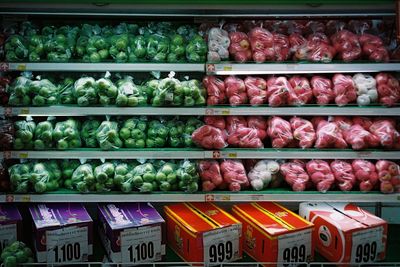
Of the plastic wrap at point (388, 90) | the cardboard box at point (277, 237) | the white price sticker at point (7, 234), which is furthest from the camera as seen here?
the plastic wrap at point (388, 90)

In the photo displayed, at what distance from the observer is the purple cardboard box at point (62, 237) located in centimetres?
335

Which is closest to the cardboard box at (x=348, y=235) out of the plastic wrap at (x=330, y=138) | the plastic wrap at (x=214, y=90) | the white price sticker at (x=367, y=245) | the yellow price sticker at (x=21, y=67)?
the white price sticker at (x=367, y=245)

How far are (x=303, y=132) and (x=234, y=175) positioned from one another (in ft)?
2.17

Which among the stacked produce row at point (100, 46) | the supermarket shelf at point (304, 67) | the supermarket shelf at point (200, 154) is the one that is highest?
the stacked produce row at point (100, 46)

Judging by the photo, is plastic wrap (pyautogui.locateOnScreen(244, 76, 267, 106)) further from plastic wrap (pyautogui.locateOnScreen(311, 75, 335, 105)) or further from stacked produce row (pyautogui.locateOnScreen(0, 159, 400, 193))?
stacked produce row (pyautogui.locateOnScreen(0, 159, 400, 193))

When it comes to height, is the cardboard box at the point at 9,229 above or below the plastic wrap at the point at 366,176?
below

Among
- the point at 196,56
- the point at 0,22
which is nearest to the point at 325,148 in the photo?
the point at 196,56

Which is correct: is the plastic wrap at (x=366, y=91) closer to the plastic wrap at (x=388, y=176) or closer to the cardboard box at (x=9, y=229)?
the plastic wrap at (x=388, y=176)

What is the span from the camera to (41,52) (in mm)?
3631

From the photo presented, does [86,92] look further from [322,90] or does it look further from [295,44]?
[322,90]

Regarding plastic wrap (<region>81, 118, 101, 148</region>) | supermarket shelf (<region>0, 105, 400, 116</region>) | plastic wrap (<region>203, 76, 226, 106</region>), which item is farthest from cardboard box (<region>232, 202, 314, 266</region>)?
plastic wrap (<region>81, 118, 101, 148</region>)

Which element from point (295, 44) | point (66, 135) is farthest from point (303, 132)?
point (66, 135)

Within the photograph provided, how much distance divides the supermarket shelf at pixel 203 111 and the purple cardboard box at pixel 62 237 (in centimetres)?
80

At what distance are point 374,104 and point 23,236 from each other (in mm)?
2961
